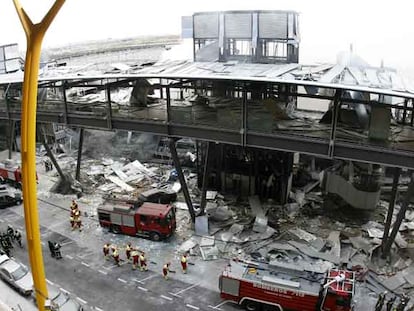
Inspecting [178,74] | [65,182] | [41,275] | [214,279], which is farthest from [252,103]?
[65,182]

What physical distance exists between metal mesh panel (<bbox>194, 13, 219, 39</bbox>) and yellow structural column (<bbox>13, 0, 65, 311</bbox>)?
52.7ft

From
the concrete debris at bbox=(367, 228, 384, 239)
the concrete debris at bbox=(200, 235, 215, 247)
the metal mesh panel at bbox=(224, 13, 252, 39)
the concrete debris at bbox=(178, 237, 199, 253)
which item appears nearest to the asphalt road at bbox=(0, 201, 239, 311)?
the concrete debris at bbox=(178, 237, 199, 253)

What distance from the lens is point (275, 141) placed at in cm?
1744

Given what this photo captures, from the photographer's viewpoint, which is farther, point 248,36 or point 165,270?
point 248,36

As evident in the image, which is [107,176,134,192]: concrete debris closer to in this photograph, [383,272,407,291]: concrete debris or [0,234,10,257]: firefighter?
[0,234,10,257]: firefighter

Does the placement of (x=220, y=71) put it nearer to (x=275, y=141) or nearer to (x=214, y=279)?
(x=275, y=141)

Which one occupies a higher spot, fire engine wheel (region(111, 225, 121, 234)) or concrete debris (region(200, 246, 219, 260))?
fire engine wheel (region(111, 225, 121, 234))

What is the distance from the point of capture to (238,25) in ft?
75.6

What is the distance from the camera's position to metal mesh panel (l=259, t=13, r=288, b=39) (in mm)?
22094

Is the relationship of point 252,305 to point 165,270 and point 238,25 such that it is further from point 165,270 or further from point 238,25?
point 238,25

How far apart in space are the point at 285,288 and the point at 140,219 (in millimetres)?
8640

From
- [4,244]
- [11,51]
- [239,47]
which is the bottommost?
[4,244]

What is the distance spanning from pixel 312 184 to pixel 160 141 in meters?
12.7

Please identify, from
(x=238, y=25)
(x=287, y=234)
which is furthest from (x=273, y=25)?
(x=287, y=234)
